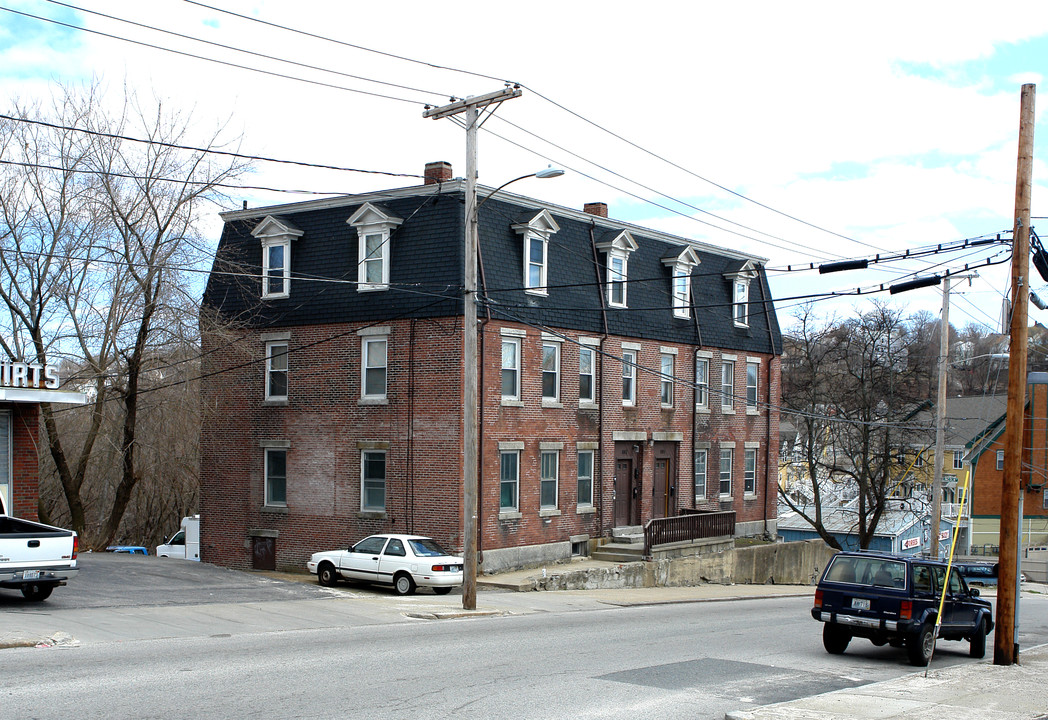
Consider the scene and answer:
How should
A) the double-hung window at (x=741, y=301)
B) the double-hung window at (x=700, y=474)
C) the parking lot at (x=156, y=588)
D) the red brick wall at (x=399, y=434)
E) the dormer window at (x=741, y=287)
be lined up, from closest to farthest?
1. the parking lot at (x=156, y=588)
2. the red brick wall at (x=399, y=434)
3. the double-hung window at (x=700, y=474)
4. the dormer window at (x=741, y=287)
5. the double-hung window at (x=741, y=301)

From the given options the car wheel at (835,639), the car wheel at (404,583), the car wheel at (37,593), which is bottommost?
the car wheel at (404,583)

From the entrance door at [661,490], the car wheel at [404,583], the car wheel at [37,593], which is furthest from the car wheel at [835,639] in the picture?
the entrance door at [661,490]

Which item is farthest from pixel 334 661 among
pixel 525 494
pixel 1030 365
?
pixel 1030 365

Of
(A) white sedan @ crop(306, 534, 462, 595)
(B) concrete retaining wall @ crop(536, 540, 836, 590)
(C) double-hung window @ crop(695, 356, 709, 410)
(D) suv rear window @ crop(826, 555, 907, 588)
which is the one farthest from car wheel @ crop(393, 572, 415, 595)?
(C) double-hung window @ crop(695, 356, 709, 410)

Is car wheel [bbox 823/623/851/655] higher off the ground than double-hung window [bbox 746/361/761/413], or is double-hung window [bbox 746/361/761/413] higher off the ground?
double-hung window [bbox 746/361/761/413]

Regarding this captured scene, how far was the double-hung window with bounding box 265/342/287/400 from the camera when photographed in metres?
30.0

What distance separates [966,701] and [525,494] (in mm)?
17143

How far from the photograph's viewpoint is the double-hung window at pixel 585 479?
30.6 metres

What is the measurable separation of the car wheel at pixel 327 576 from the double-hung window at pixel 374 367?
16.9ft

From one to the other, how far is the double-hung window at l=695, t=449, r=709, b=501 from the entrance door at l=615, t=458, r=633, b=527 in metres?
3.93

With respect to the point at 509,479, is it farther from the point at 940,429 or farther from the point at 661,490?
the point at 940,429

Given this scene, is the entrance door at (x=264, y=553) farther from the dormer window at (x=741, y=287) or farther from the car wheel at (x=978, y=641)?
the car wheel at (x=978, y=641)

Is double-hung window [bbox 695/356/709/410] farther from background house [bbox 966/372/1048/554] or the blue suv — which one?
the blue suv

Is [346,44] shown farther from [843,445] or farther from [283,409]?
[843,445]
